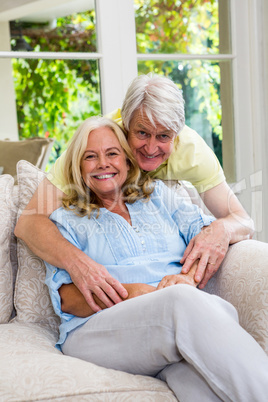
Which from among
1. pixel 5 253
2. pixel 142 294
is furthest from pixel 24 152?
pixel 142 294

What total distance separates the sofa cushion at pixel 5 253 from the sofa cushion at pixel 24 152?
0.39 m

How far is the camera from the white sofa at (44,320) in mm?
1227

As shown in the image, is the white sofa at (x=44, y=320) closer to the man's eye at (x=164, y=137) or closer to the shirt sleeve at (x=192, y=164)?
the shirt sleeve at (x=192, y=164)

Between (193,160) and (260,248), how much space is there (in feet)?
1.40

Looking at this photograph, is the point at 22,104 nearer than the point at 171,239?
No

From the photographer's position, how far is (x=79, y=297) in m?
1.63

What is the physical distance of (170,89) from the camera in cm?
178

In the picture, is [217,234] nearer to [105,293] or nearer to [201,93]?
[105,293]

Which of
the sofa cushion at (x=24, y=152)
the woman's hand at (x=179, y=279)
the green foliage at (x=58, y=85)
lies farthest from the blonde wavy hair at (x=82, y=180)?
the green foliage at (x=58, y=85)

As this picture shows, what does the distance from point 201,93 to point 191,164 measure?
1.25 m

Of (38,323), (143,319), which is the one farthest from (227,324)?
(38,323)

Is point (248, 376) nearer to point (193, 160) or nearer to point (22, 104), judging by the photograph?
point (193, 160)

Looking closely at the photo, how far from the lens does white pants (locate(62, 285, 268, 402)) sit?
48.1 inches

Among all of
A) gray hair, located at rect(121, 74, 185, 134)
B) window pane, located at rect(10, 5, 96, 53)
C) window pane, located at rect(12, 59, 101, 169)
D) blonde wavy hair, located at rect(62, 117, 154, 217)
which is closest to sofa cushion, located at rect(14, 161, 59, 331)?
blonde wavy hair, located at rect(62, 117, 154, 217)
